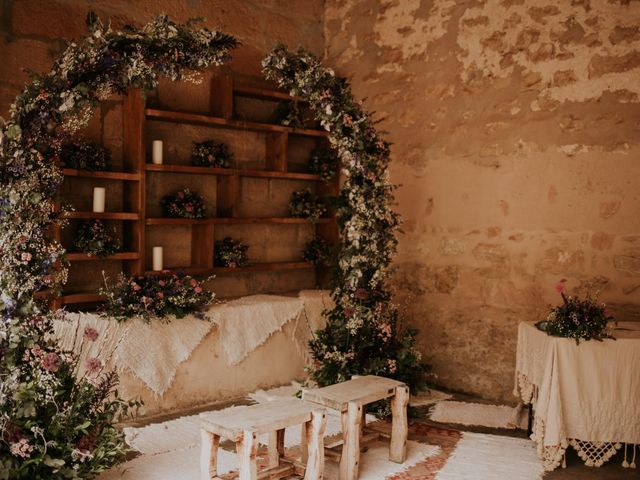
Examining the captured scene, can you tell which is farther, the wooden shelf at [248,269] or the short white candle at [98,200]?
the wooden shelf at [248,269]

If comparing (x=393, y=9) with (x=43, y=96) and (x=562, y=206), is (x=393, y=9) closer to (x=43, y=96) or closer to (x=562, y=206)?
(x=562, y=206)

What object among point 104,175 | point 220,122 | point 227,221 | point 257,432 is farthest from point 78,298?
point 257,432

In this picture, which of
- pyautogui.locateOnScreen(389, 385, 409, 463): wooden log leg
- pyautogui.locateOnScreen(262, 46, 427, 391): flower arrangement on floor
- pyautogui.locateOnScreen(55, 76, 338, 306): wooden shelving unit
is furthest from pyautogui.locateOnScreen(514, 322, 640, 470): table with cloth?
pyautogui.locateOnScreen(55, 76, 338, 306): wooden shelving unit

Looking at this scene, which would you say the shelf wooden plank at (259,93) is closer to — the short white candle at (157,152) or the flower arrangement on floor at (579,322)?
the short white candle at (157,152)

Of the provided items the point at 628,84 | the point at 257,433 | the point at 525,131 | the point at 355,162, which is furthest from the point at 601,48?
the point at 257,433

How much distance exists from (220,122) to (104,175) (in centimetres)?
115

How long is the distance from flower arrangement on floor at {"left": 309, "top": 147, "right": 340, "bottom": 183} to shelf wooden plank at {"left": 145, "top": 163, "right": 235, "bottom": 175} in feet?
3.25

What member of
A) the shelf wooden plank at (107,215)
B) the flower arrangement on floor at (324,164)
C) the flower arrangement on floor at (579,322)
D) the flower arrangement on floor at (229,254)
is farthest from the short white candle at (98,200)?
the flower arrangement on floor at (579,322)

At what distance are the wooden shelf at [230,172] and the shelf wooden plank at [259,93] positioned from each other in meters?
0.67

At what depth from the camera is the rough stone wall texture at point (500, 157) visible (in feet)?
14.9

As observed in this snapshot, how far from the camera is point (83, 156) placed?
452cm

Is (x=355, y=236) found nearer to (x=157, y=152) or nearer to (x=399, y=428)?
(x=399, y=428)

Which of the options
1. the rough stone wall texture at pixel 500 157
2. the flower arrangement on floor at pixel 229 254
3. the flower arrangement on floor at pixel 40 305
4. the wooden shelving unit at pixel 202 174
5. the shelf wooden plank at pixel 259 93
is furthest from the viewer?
the shelf wooden plank at pixel 259 93

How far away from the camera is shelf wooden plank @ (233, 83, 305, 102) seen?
217 inches
